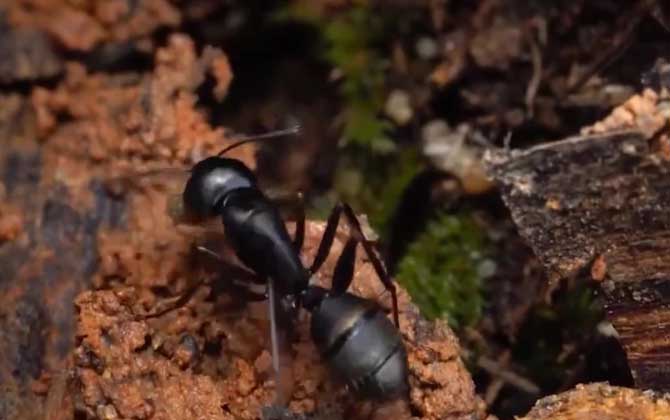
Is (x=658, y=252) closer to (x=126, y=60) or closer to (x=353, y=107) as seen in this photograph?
(x=353, y=107)

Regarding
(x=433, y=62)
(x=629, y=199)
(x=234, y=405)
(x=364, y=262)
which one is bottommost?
(x=234, y=405)

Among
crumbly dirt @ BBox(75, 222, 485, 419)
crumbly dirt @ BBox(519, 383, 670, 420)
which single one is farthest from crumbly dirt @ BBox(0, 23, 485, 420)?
crumbly dirt @ BBox(519, 383, 670, 420)

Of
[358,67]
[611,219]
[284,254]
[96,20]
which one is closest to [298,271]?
[284,254]

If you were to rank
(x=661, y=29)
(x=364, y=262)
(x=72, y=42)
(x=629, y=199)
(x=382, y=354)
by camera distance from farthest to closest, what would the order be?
(x=72, y=42) < (x=661, y=29) < (x=364, y=262) < (x=382, y=354) < (x=629, y=199)

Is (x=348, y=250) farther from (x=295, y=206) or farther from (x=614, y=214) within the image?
(x=614, y=214)

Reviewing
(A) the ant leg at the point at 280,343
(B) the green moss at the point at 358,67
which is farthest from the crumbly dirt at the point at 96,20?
(A) the ant leg at the point at 280,343

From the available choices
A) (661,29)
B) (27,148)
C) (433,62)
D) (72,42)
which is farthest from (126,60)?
(661,29)

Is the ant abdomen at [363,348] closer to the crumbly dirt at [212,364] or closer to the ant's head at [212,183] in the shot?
the crumbly dirt at [212,364]
